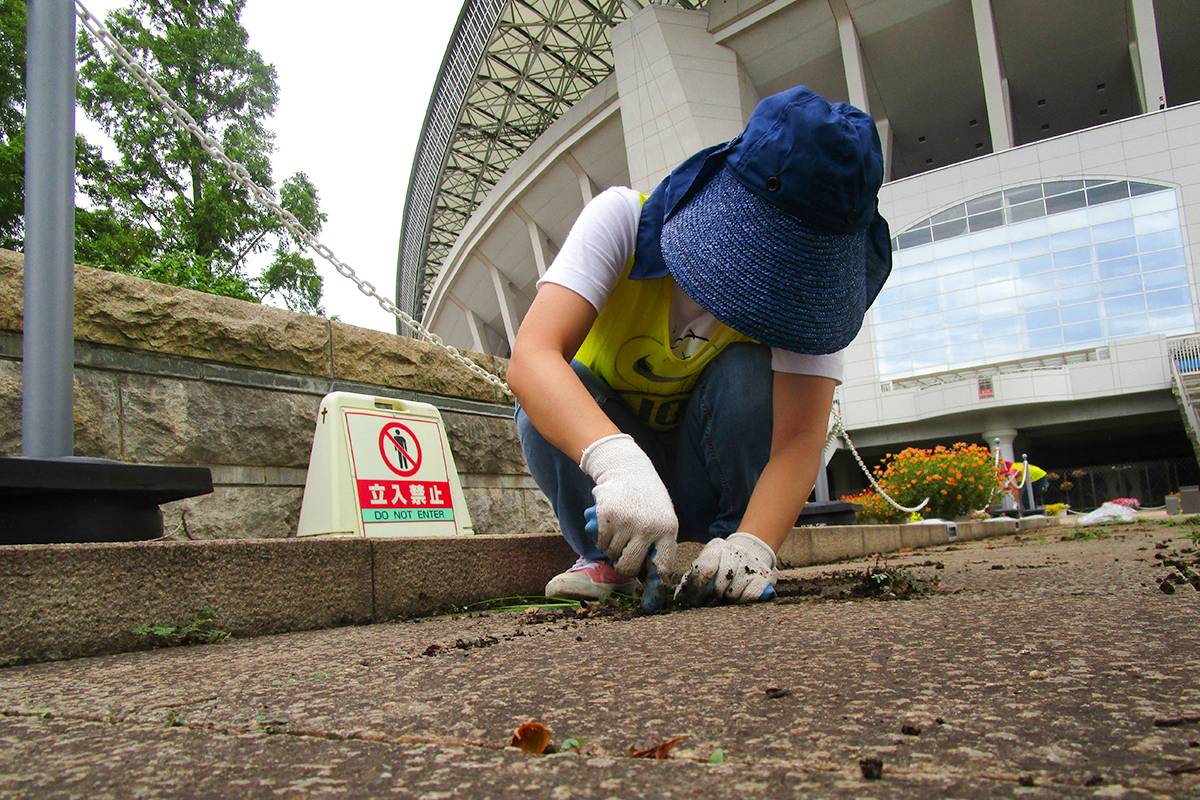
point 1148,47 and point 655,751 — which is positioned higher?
point 1148,47

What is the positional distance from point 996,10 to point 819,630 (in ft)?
86.3

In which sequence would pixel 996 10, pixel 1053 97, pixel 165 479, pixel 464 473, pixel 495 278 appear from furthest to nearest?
pixel 495 278, pixel 1053 97, pixel 996 10, pixel 464 473, pixel 165 479

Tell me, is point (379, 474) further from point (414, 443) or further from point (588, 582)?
point (588, 582)

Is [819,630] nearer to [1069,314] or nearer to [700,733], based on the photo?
[700,733]

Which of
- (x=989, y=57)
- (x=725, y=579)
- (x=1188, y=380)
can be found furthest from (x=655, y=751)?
(x=989, y=57)

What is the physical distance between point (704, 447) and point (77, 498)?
1.73 meters

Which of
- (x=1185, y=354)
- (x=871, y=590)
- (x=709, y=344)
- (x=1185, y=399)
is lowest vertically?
(x=871, y=590)

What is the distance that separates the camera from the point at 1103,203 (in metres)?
21.4

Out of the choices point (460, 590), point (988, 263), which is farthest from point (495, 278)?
point (460, 590)

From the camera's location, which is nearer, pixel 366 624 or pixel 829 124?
pixel 829 124

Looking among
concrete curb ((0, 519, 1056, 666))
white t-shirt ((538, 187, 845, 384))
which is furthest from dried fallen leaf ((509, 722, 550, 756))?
white t-shirt ((538, 187, 845, 384))

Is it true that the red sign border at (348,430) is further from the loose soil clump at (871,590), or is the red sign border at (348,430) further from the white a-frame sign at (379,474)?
the loose soil clump at (871,590)

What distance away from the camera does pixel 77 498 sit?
78.8 inches

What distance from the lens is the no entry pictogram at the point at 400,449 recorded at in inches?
144
